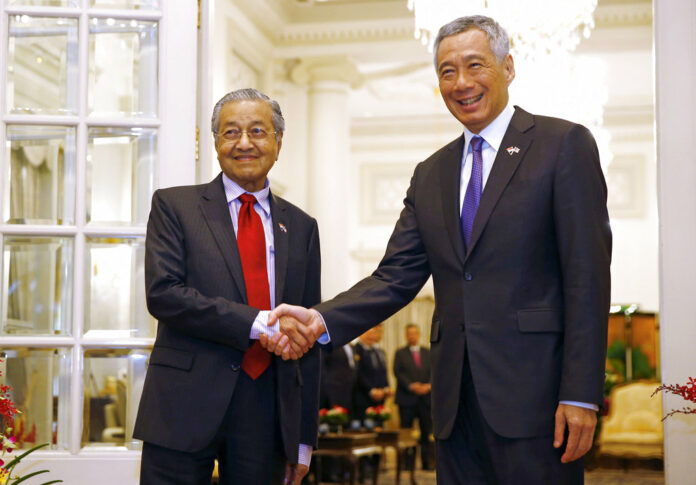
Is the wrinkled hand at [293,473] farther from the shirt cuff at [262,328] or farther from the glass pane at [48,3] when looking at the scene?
the glass pane at [48,3]

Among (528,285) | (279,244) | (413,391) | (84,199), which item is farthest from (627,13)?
(528,285)

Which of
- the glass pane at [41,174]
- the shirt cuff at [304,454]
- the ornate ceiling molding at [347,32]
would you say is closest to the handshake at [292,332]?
the shirt cuff at [304,454]

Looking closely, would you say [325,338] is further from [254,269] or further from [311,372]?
[254,269]

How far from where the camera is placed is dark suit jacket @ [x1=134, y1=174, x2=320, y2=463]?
235 cm

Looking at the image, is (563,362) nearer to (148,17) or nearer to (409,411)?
(148,17)

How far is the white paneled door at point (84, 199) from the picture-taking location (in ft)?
10.1

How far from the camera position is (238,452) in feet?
7.84

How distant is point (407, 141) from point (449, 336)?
12.1m

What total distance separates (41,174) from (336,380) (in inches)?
234

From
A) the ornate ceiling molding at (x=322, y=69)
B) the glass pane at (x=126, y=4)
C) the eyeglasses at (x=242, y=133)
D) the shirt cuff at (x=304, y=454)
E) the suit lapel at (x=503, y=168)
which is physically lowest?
the shirt cuff at (x=304, y=454)

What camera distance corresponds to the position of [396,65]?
38.2ft

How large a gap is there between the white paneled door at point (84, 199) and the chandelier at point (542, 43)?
11.5 ft

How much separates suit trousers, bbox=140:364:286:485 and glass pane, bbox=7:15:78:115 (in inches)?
55.2

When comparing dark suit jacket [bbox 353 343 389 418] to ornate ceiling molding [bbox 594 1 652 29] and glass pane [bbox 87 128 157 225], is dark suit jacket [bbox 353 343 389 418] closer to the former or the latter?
ornate ceiling molding [bbox 594 1 652 29]
